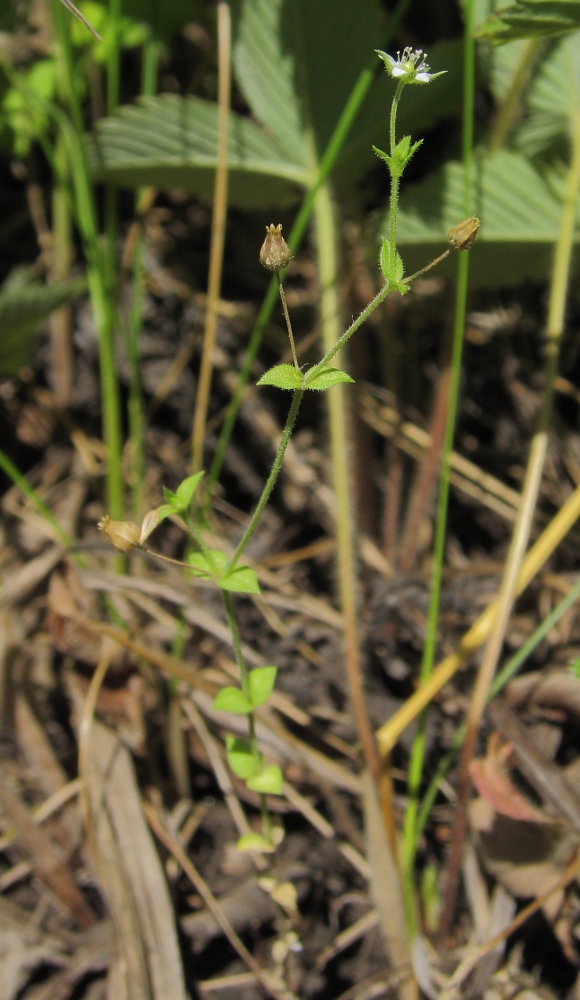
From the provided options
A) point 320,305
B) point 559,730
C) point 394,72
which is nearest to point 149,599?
point 320,305

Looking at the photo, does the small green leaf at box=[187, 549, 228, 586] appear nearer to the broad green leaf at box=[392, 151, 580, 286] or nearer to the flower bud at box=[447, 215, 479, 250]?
the flower bud at box=[447, 215, 479, 250]

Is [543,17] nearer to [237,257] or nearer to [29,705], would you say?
[237,257]

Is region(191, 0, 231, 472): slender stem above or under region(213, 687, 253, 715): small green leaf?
above

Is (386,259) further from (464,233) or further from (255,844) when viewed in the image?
(255,844)

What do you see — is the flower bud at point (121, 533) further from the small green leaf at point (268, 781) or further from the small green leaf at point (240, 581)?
the small green leaf at point (268, 781)

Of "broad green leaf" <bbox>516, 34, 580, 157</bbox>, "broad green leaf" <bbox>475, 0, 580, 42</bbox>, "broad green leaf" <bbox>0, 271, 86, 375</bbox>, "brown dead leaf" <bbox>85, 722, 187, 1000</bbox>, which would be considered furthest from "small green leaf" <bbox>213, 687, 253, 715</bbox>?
"broad green leaf" <bbox>516, 34, 580, 157</bbox>

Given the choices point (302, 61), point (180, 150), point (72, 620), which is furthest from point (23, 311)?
point (302, 61)

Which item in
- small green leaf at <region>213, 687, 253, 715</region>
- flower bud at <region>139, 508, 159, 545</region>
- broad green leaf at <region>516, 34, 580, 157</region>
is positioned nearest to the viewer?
flower bud at <region>139, 508, 159, 545</region>
